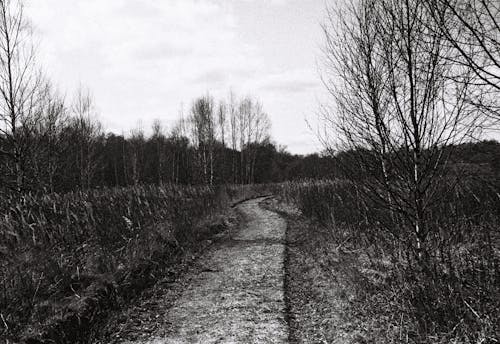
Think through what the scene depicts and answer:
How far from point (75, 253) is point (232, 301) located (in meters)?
2.58

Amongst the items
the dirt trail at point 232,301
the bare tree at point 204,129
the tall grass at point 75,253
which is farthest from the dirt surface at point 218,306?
the bare tree at point 204,129

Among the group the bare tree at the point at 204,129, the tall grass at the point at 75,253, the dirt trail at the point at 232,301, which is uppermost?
the bare tree at the point at 204,129

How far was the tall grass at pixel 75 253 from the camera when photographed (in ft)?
12.2

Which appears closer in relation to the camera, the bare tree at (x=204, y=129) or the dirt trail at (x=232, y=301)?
the dirt trail at (x=232, y=301)

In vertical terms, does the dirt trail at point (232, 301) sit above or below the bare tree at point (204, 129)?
below

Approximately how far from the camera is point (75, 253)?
511 centimetres

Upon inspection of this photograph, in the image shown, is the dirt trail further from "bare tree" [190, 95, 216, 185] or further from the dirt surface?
"bare tree" [190, 95, 216, 185]

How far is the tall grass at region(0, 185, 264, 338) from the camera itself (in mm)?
3732

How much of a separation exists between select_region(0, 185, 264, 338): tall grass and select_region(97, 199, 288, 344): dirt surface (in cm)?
57

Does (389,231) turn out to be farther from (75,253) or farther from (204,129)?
(204,129)

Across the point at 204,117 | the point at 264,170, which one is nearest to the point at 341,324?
the point at 204,117

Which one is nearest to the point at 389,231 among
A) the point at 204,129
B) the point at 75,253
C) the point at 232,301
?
the point at 232,301

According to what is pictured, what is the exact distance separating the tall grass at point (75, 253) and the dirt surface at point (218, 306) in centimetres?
57

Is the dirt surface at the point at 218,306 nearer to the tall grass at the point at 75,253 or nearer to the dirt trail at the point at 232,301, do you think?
the dirt trail at the point at 232,301
